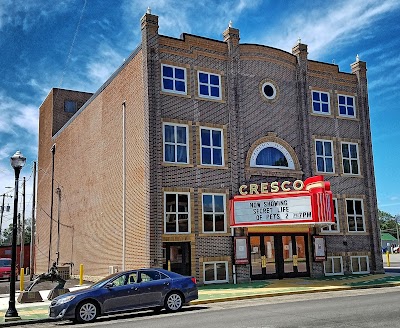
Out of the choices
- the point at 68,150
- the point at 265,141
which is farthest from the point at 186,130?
the point at 68,150

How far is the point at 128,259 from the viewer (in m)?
25.1

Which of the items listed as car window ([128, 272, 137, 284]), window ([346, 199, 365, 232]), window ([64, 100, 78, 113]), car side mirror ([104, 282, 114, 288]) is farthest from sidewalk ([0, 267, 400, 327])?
window ([64, 100, 78, 113])

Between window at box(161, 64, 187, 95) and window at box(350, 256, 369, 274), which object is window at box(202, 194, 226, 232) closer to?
window at box(161, 64, 187, 95)

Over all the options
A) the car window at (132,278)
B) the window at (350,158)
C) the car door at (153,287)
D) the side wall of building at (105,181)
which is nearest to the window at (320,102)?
the window at (350,158)

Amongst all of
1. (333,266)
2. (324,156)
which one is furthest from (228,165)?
(333,266)

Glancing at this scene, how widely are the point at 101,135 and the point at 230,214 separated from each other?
1075 cm

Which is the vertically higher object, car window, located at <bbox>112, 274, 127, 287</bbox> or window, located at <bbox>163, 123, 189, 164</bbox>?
window, located at <bbox>163, 123, 189, 164</bbox>

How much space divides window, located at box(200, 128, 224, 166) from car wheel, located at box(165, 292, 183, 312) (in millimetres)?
10618

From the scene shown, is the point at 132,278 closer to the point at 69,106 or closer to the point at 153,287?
the point at 153,287

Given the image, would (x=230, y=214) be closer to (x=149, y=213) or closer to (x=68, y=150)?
(x=149, y=213)

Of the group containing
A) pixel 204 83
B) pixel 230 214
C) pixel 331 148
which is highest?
pixel 204 83

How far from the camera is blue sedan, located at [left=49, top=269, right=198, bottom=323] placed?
14.0 meters

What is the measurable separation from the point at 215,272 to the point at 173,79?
10.3 m

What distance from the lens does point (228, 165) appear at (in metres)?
25.8
